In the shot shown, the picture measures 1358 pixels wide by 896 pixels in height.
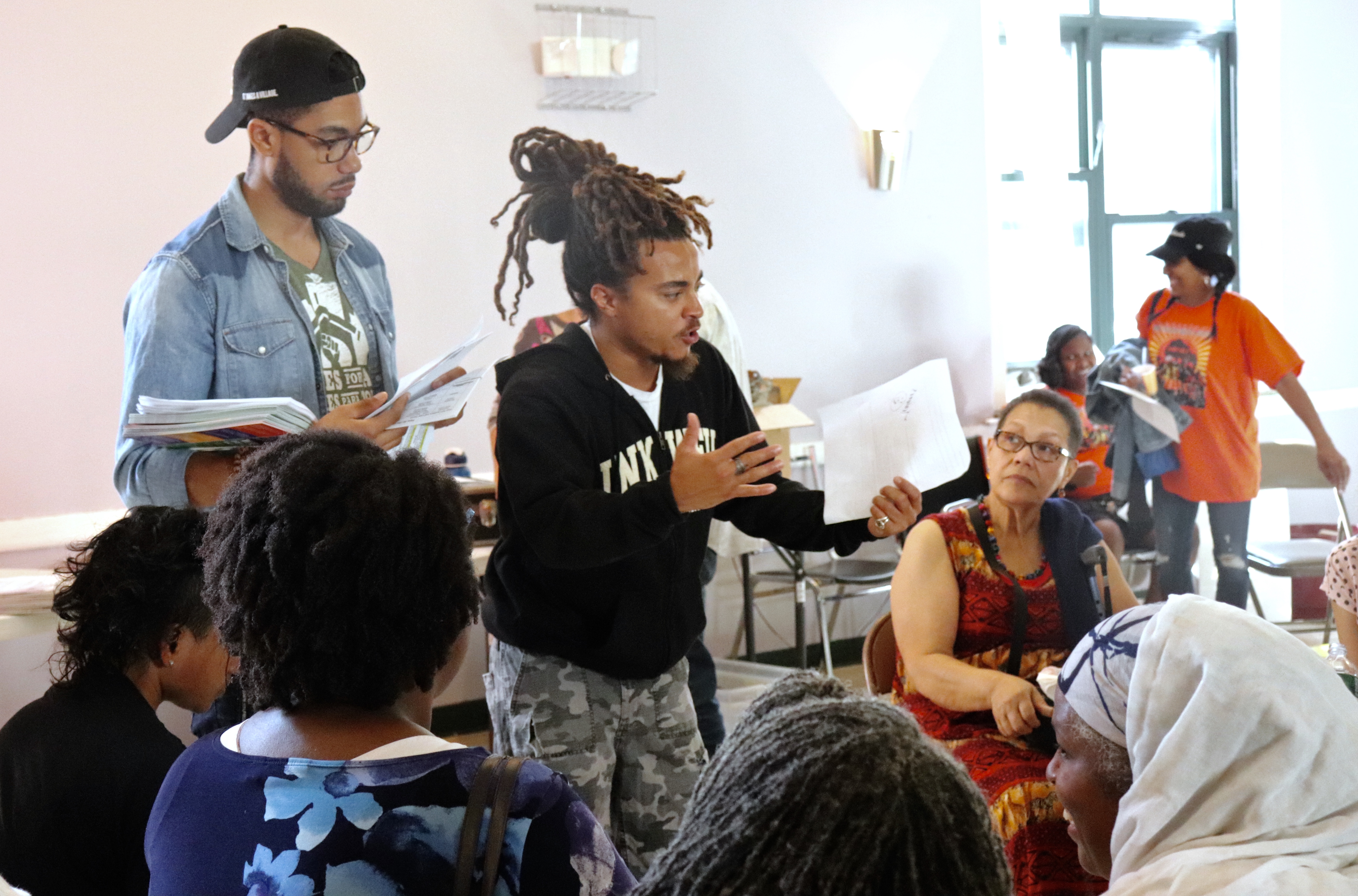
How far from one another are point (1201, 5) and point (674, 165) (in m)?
3.66

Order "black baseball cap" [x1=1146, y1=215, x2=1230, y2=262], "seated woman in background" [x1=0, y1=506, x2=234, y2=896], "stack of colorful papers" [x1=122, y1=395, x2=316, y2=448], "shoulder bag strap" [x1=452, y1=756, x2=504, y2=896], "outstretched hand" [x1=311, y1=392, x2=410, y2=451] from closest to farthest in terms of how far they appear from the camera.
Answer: "shoulder bag strap" [x1=452, y1=756, x2=504, y2=896], "seated woman in background" [x1=0, y1=506, x2=234, y2=896], "stack of colorful papers" [x1=122, y1=395, x2=316, y2=448], "outstretched hand" [x1=311, y1=392, x2=410, y2=451], "black baseball cap" [x1=1146, y1=215, x2=1230, y2=262]

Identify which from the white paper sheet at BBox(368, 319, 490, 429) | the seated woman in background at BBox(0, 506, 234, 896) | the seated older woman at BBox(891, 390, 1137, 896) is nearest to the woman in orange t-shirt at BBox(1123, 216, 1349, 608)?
the seated older woman at BBox(891, 390, 1137, 896)

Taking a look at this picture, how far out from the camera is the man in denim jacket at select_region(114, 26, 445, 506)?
181cm

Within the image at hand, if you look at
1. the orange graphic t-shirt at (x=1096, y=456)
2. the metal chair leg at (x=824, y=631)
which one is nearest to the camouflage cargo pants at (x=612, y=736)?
the metal chair leg at (x=824, y=631)

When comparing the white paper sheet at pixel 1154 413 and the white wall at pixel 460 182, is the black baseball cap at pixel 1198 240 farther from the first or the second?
the white wall at pixel 460 182

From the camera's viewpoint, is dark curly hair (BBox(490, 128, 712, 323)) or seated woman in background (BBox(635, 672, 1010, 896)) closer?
seated woman in background (BBox(635, 672, 1010, 896))

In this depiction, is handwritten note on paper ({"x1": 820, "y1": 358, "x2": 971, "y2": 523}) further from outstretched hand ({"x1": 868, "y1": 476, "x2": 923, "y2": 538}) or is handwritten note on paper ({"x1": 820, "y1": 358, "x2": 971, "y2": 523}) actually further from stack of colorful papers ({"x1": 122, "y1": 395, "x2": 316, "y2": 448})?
stack of colorful papers ({"x1": 122, "y1": 395, "x2": 316, "y2": 448})

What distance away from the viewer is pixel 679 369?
6.71 feet

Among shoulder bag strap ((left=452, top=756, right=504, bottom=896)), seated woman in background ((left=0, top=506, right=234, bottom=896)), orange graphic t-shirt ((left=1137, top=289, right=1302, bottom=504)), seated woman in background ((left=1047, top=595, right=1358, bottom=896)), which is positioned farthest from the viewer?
orange graphic t-shirt ((left=1137, top=289, right=1302, bottom=504))

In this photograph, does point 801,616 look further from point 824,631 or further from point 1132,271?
point 1132,271

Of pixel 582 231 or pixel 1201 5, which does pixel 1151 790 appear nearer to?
pixel 582 231

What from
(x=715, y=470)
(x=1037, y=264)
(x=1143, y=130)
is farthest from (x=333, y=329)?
→ (x=1143, y=130)

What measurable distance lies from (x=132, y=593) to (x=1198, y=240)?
437 cm

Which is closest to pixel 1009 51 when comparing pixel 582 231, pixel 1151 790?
pixel 582 231
